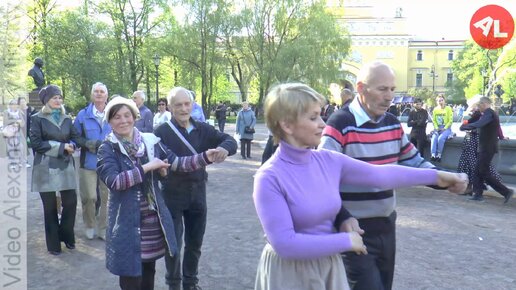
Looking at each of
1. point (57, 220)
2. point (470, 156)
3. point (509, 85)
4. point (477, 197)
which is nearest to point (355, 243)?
point (57, 220)

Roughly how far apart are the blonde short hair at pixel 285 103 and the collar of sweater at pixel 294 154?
0.06m

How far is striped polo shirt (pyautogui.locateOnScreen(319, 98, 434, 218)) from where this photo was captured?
292 cm

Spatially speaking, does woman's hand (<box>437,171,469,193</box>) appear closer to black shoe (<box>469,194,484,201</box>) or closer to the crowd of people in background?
the crowd of people in background

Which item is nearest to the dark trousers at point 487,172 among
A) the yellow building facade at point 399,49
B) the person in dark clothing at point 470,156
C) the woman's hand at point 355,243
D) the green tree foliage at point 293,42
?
the person in dark clothing at point 470,156

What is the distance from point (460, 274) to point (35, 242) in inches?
200

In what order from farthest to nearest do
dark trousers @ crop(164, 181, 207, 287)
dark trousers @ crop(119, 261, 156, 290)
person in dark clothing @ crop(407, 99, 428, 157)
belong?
1. person in dark clothing @ crop(407, 99, 428, 157)
2. dark trousers @ crop(164, 181, 207, 287)
3. dark trousers @ crop(119, 261, 156, 290)

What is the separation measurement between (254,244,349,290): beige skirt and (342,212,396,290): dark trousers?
2.49 feet

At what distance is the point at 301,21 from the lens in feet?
124

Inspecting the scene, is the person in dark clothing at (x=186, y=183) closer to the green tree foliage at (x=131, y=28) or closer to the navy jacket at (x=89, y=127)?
the navy jacket at (x=89, y=127)

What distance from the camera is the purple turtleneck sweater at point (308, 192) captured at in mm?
1871

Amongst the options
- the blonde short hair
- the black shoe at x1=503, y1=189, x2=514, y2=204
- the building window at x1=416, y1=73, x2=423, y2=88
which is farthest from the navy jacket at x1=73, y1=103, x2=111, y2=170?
the building window at x1=416, y1=73, x2=423, y2=88

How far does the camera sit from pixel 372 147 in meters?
3.02

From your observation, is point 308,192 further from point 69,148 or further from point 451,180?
point 69,148

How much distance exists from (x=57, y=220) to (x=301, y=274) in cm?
451
